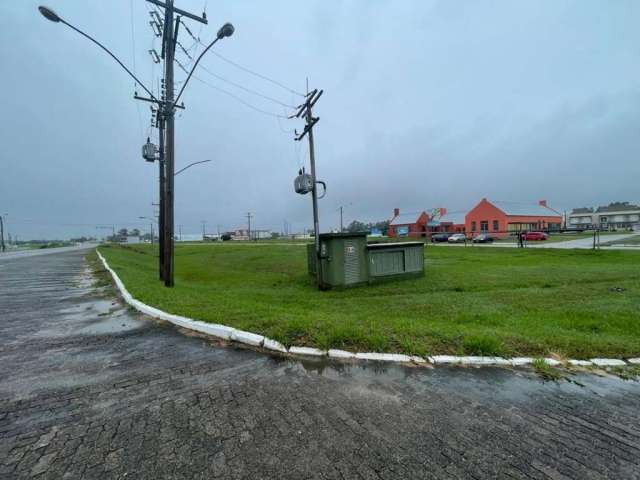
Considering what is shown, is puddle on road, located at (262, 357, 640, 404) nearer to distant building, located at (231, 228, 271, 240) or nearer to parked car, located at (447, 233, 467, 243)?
parked car, located at (447, 233, 467, 243)

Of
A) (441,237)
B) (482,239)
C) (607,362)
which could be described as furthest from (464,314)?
(441,237)

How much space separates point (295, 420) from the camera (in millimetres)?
2547

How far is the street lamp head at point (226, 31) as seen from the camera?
7.66m

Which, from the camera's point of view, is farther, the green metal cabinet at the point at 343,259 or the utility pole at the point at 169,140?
the green metal cabinet at the point at 343,259

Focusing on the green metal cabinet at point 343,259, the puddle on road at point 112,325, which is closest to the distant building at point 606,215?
the green metal cabinet at point 343,259

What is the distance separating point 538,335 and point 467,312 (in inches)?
71.9

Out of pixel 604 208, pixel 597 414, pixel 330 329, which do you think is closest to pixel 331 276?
pixel 330 329

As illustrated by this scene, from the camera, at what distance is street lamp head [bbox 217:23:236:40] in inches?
302

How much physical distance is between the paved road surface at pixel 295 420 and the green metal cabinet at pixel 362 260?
263 inches

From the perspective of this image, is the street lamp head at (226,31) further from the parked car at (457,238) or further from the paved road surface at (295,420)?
the parked car at (457,238)

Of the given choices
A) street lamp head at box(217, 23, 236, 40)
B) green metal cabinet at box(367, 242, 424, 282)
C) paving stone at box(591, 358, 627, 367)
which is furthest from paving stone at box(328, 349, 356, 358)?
street lamp head at box(217, 23, 236, 40)

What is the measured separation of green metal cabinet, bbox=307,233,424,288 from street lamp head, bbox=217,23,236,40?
21.7 feet

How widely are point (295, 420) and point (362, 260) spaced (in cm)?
861

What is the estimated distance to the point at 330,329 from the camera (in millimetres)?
4477
